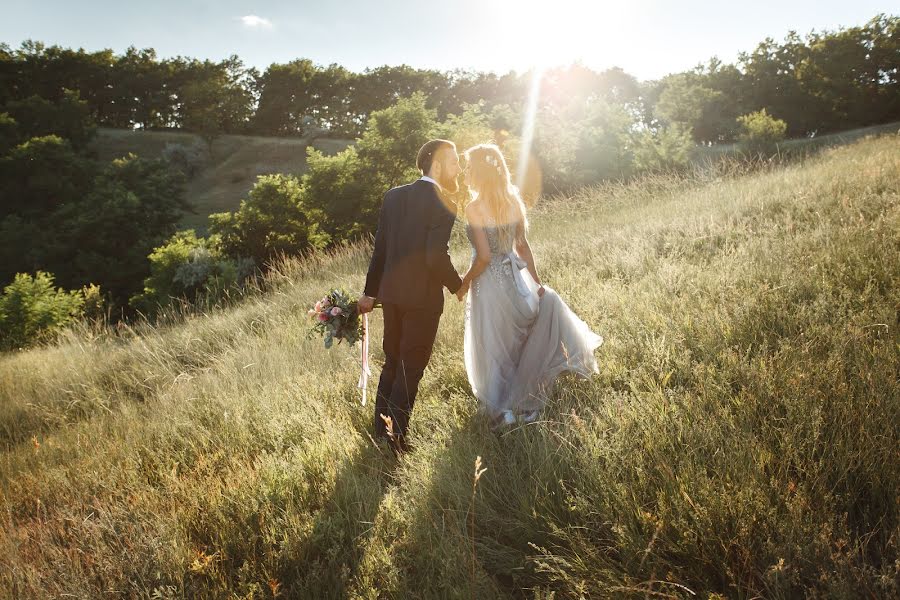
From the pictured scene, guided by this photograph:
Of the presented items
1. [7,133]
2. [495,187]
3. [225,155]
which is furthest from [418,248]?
[225,155]

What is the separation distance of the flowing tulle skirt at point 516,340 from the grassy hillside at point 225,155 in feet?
133

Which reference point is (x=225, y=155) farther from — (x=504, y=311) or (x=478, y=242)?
(x=504, y=311)

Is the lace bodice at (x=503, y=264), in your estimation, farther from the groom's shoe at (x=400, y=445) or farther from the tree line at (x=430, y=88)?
the tree line at (x=430, y=88)

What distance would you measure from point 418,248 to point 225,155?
56314 mm

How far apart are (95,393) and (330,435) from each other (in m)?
4.54

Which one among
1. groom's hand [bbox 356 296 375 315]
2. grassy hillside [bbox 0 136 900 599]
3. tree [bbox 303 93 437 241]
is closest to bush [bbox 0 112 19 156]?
tree [bbox 303 93 437 241]

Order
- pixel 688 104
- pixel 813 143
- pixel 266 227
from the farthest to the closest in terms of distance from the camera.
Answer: pixel 688 104 → pixel 813 143 → pixel 266 227

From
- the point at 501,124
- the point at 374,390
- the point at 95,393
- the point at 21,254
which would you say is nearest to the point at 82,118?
the point at 21,254

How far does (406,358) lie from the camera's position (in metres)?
3.53

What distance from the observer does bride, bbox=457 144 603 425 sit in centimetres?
370

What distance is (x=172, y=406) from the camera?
4984 mm

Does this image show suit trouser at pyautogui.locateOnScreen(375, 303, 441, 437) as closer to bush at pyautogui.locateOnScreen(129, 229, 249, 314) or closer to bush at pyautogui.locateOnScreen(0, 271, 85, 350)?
bush at pyautogui.locateOnScreen(129, 229, 249, 314)

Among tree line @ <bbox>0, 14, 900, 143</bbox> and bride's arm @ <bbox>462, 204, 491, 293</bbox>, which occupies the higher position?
tree line @ <bbox>0, 14, 900, 143</bbox>

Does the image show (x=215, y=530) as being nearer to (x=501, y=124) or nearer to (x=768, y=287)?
(x=768, y=287)
